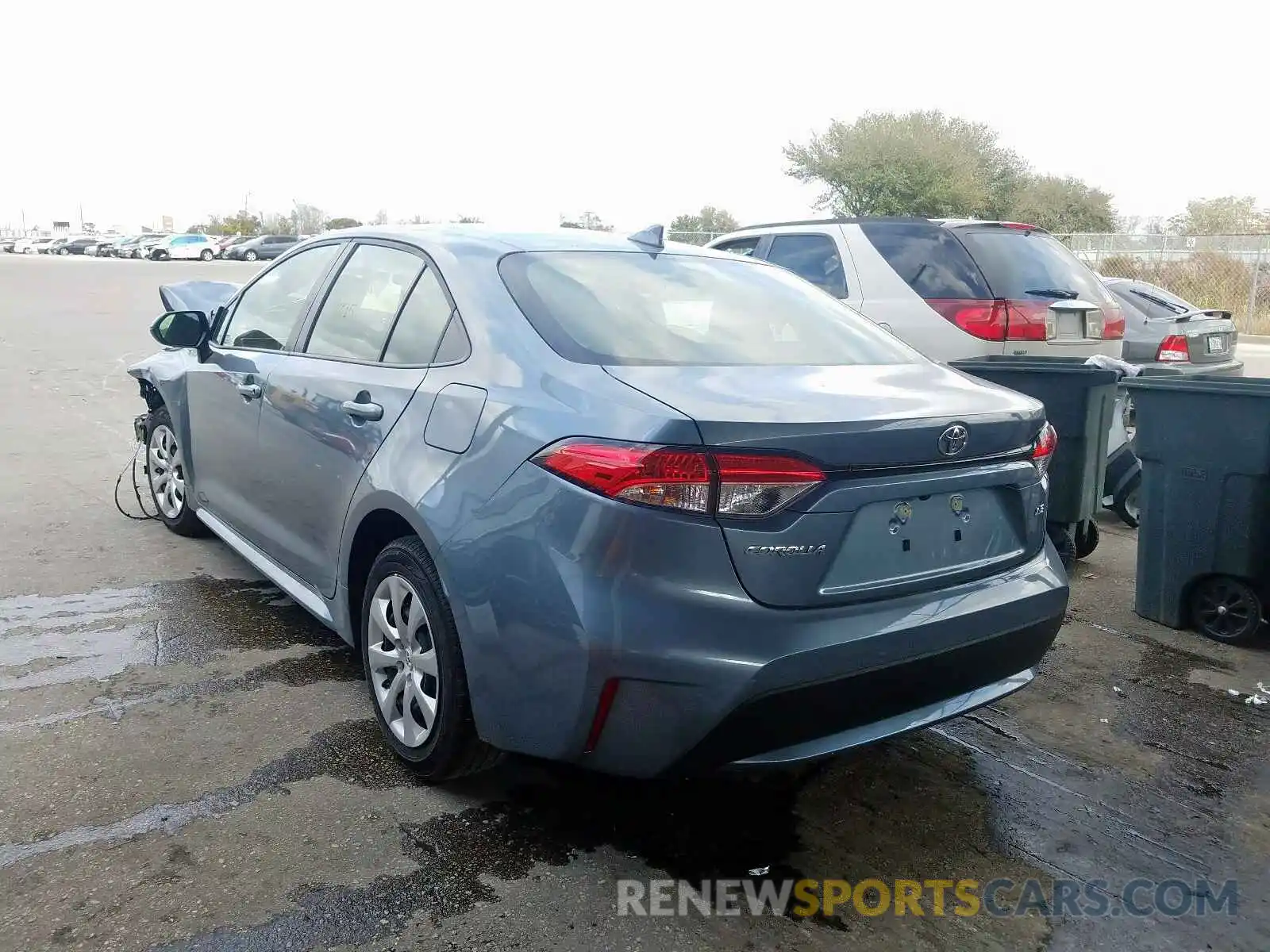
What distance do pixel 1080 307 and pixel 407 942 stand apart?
561 centimetres

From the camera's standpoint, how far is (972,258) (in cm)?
647

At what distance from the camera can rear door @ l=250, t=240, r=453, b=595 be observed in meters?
3.24

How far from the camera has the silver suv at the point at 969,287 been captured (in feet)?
20.9

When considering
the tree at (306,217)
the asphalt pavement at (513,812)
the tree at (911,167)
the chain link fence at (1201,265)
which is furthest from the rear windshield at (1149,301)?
the tree at (306,217)

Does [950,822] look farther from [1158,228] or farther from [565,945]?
[1158,228]

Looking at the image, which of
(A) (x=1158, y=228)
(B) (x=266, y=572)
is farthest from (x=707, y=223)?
(B) (x=266, y=572)

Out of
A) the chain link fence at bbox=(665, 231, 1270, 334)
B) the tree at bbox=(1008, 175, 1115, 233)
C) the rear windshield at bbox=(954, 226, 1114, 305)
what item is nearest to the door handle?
the rear windshield at bbox=(954, 226, 1114, 305)

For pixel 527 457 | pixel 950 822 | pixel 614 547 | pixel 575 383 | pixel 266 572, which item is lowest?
A: pixel 950 822

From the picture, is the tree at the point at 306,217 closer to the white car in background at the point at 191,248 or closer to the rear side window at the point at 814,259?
the white car in background at the point at 191,248

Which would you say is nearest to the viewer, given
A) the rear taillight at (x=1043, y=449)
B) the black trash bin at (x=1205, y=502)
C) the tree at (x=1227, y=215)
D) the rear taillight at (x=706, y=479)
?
the rear taillight at (x=706, y=479)

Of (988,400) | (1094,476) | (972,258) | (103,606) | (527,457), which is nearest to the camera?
(527,457)

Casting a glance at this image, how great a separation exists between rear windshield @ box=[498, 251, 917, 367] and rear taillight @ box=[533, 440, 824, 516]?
1.50 feet

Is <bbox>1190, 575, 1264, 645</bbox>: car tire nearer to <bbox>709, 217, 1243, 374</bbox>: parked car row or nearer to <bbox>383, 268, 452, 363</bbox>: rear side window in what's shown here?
<bbox>709, 217, 1243, 374</bbox>: parked car row

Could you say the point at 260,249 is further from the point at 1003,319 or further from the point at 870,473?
the point at 870,473
